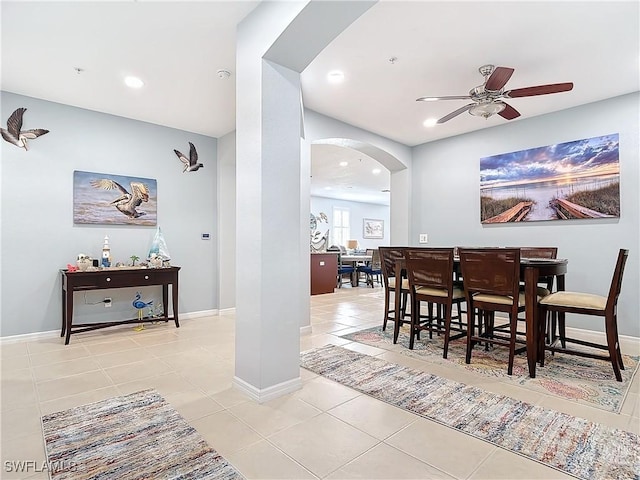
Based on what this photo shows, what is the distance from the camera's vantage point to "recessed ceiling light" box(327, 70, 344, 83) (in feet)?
10.9

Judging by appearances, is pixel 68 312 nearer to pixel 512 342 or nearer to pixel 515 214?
pixel 512 342

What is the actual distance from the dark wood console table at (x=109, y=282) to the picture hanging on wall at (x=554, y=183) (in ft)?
14.3

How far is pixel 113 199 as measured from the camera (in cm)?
430

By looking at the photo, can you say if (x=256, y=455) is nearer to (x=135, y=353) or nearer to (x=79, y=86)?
(x=135, y=353)

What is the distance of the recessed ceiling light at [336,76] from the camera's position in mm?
3314

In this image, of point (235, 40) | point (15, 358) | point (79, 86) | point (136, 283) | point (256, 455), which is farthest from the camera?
point (136, 283)

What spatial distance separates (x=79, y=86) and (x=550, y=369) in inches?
201

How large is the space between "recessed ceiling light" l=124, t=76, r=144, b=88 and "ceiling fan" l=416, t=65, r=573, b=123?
8.85 ft

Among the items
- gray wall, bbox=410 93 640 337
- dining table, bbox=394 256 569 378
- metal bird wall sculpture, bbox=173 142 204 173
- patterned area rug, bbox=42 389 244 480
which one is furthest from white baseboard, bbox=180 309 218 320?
dining table, bbox=394 256 569 378

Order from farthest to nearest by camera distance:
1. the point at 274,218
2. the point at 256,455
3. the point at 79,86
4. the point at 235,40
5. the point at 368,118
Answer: the point at 368,118 → the point at 79,86 → the point at 235,40 → the point at 274,218 → the point at 256,455

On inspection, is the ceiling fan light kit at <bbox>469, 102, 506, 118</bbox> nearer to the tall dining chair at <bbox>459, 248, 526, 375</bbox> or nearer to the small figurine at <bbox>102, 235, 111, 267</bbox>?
the tall dining chair at <bbox>459, 248, 526, 375</bbox>

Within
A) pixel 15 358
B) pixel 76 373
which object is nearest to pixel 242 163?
pixel 76 373

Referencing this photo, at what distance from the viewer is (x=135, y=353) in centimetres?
332

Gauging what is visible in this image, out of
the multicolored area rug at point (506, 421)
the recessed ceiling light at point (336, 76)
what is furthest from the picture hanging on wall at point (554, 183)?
the multicolored area rug at point (506, 421)
